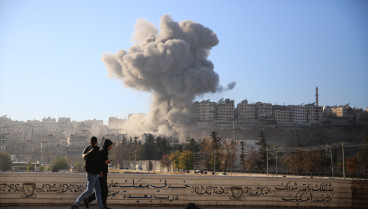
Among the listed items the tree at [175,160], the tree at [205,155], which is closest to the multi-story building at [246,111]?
the tree at [205,155]

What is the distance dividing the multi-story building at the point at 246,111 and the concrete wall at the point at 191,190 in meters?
152

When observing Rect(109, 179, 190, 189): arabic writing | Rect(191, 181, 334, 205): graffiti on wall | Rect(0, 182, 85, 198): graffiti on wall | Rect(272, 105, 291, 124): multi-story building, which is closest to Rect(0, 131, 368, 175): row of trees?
Rect(191, 181, 334, 205): graffiti on wall

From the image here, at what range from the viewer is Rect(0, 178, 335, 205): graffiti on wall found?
10.1 m

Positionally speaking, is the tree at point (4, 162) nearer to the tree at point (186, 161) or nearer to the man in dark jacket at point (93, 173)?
the tree at point (186, 161)

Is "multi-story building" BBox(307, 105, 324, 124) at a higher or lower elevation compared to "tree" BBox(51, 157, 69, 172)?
higher

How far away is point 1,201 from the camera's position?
390 inches

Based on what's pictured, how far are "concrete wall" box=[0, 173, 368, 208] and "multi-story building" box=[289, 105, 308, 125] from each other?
6343 inches

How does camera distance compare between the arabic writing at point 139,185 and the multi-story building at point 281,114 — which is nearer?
the arabic writing at point 139,185

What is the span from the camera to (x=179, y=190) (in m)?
10.7

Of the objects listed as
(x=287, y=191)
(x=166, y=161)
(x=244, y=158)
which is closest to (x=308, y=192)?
(x=287, y=191)

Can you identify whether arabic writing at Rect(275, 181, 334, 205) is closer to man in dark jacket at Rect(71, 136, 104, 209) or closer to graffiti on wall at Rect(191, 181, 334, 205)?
graffiti on wall at Rect(191, 181, 334, 205)

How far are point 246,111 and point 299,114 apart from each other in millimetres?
20103

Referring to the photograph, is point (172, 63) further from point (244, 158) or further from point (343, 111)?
point (343, 111)

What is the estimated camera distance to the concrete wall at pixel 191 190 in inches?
397
